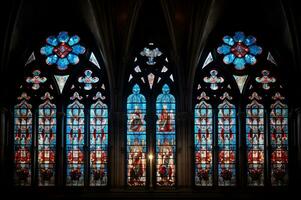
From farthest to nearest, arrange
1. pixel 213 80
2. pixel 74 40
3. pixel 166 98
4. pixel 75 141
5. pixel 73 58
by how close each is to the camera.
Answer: pixel 74 40 → pixel 73 58 → pixel 213 80 → pixel 166 98 → pixel 75 141

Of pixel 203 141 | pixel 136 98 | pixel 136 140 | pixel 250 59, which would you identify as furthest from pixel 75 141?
pixel 250 59

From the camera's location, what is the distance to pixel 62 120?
30062 mm

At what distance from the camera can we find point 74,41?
31.2 metres

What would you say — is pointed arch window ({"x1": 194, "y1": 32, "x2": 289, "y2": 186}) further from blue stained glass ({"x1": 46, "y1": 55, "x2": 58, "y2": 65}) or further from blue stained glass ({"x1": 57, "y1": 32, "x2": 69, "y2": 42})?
blue stained glass ({"x1": 46, "y1": 55, "x2": 58, "y2": 65})

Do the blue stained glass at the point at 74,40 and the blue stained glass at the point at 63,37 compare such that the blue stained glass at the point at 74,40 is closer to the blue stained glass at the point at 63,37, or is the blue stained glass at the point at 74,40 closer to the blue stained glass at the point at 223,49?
the blue stained glass at the point at 63,37

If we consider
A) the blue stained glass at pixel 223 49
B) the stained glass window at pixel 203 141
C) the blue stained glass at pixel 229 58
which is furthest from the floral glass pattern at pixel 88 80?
the blue stained glass at pixel 229 58

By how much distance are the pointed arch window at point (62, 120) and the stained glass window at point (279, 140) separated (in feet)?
19.1

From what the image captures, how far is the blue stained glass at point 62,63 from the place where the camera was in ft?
101

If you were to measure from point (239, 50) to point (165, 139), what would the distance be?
14.2 ft

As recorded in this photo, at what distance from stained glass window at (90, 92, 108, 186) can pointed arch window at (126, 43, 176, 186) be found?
2.68 feet

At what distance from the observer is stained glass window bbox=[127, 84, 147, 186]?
97.3 feet

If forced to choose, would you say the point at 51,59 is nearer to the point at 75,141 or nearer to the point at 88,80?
the point at 88,80

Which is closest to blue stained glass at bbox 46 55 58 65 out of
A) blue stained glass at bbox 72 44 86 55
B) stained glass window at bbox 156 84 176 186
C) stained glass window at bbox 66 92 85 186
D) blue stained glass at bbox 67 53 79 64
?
blue stained glass at bbox 67 53 79 64
